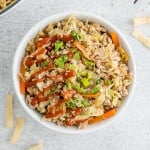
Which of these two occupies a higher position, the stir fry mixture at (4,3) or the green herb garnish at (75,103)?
the stir fry mixture at (4,3)

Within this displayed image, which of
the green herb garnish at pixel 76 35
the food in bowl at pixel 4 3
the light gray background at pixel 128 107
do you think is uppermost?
the food in bowl at pixel 4 3

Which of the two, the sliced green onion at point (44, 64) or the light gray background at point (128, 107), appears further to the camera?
the light gray background at point (128, 107)

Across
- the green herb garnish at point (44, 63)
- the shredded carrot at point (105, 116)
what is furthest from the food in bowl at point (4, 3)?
the shredded carrot at point (105, 116)

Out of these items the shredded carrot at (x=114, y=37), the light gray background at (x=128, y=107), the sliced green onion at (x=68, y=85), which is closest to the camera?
the sliced green onion at (x=68, y=85)

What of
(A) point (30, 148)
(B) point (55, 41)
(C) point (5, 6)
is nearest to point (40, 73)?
(B) point (55, 41)

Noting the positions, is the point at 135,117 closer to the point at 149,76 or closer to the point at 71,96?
the point at 149,76

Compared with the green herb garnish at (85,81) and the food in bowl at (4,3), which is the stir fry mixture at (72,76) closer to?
the green herb garnish at (85,81)

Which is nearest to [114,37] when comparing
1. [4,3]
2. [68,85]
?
[68,85]

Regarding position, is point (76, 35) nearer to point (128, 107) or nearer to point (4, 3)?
point (4, 3)
